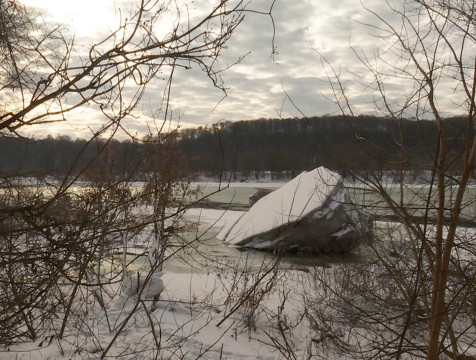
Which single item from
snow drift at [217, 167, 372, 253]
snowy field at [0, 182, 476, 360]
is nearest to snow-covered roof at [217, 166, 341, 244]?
snow drift at [217, 167, 372, 253]

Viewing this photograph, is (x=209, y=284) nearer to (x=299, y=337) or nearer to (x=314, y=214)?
(x=299, y=337)

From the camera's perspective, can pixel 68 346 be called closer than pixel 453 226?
No

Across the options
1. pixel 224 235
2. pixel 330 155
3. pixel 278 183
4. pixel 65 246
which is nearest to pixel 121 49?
pixel 65 246

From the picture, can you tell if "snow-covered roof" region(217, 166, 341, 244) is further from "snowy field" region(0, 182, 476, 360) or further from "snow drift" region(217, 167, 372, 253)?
"snowy field" region(0, 182, 476, 360)

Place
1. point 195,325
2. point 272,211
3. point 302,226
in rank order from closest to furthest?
1. point 195,325
2. point 302,226
3. point 272,211

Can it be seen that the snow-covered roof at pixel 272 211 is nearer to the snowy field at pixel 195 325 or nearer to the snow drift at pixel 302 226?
the snow drift at pixel 302 226

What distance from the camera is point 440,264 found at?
5.07 ft

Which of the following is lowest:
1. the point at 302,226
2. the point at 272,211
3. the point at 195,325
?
the point at 195,325

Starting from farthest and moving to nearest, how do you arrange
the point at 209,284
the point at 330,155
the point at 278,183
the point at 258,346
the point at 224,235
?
the point at 278,183, the point at 224,235, the point at 209,284, the point at 258,346, the point at 330,155

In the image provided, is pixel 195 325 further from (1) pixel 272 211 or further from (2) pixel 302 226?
(1) pixel 272 211

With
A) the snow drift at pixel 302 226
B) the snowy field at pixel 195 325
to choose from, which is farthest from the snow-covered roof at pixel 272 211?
the snowy field at pixel 195 325

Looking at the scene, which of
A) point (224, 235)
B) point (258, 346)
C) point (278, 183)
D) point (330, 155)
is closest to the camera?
point (330, 155)

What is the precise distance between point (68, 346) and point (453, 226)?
5083 mm

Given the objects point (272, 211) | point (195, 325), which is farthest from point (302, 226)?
point (195, 325)
